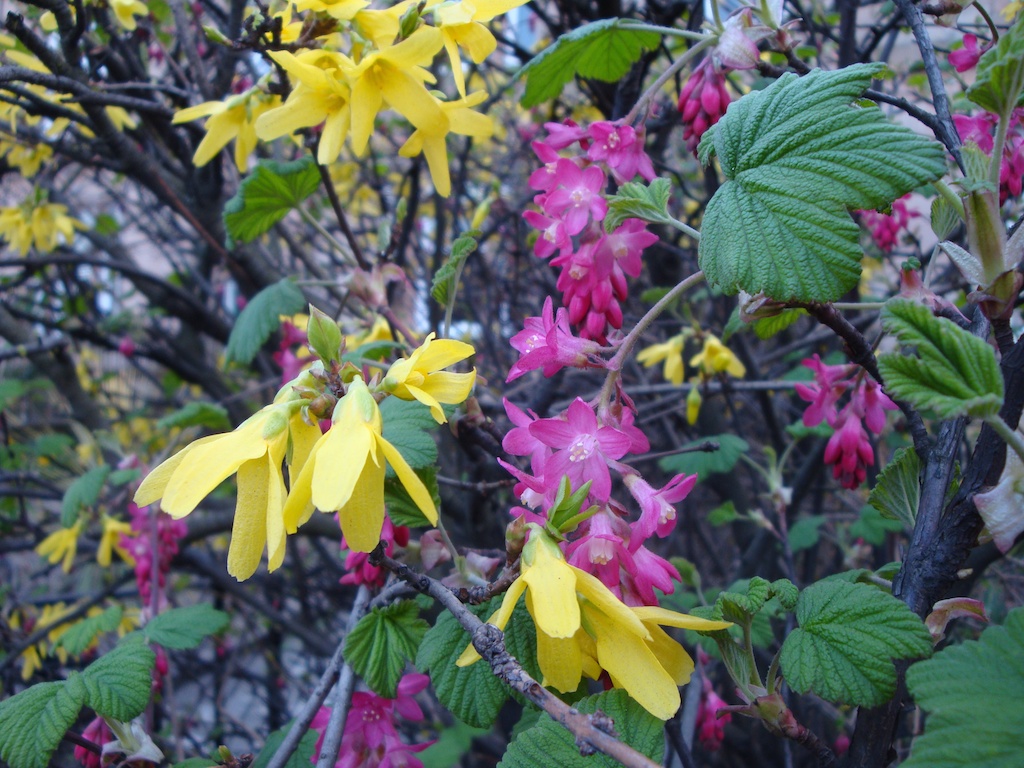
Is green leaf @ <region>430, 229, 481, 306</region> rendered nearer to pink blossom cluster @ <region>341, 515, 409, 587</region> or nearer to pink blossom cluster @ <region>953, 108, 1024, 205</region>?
pink blossom cluster @ <region>341, 515, 409, 587</region>

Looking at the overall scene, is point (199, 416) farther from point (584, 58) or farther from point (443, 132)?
point (584, 58)

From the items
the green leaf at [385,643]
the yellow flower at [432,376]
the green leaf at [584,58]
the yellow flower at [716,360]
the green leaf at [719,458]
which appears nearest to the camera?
the yellow flower at [432,376]

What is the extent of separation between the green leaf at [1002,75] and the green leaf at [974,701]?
22.1 inches

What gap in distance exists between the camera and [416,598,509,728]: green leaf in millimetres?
952

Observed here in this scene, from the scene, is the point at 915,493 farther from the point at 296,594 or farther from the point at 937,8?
the point at 296,594

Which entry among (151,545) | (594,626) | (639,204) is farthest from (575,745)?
(151,545)

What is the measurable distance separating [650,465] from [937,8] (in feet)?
7.79

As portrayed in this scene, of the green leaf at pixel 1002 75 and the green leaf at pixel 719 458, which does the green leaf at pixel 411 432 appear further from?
the green leaf at pixel 719 458

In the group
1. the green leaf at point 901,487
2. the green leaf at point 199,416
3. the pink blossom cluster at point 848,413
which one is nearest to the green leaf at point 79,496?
the green leaf at point 199,416

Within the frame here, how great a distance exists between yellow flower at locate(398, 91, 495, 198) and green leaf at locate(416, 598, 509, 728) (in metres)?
0.72

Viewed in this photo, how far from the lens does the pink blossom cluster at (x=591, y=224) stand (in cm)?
110

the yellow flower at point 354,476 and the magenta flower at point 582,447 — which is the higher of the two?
the yellow flower at point 354,476

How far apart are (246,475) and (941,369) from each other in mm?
755

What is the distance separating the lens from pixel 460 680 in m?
0.97
